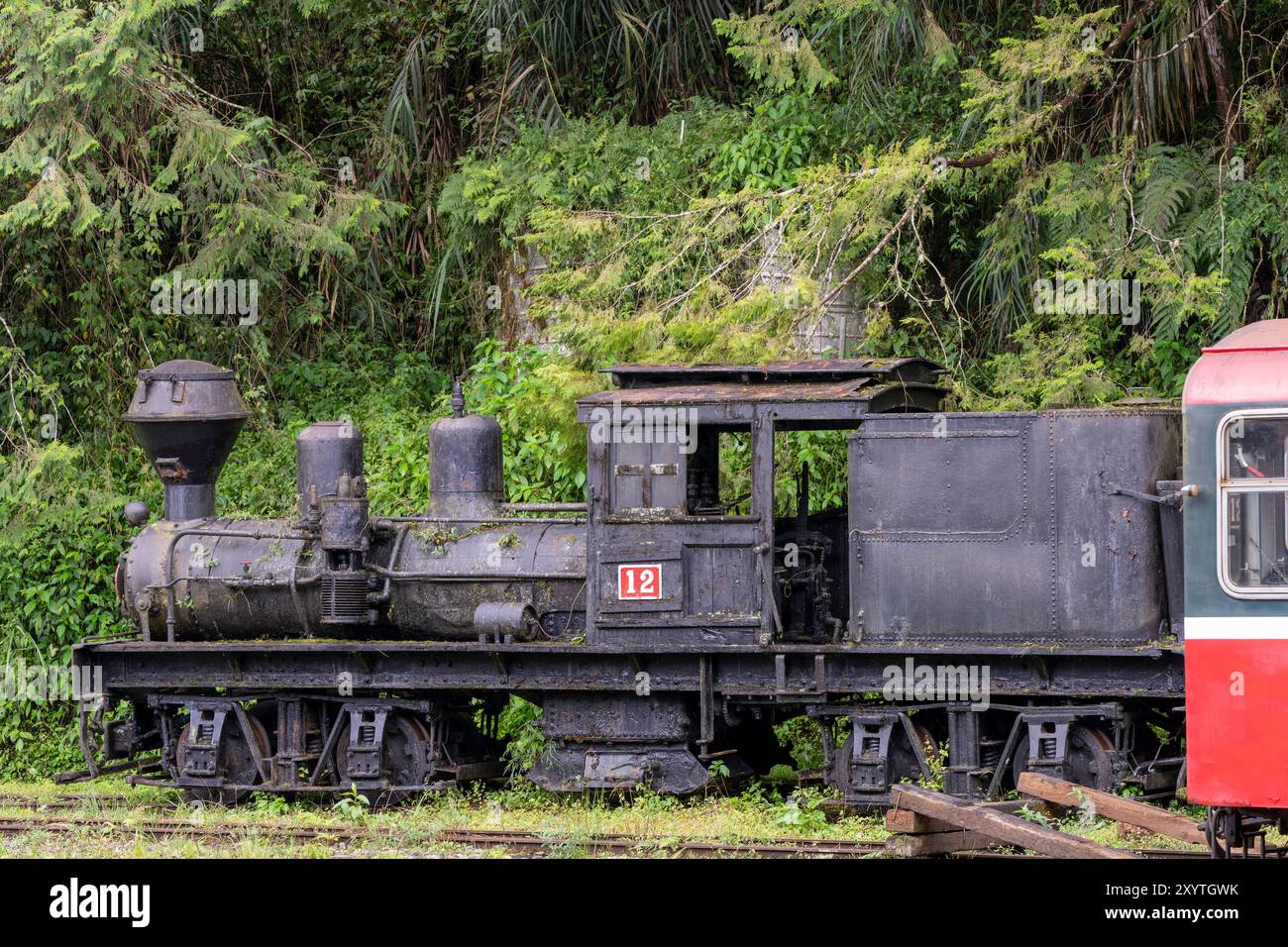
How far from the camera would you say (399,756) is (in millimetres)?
12570

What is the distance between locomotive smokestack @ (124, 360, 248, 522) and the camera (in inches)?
510

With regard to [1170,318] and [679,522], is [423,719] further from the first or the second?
[1170,318]

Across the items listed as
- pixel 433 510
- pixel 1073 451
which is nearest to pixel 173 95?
pixel 433 510

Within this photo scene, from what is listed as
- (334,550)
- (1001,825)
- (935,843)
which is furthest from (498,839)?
(1001,825)

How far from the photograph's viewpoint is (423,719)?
12531mm

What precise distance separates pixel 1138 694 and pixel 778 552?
9.48ft

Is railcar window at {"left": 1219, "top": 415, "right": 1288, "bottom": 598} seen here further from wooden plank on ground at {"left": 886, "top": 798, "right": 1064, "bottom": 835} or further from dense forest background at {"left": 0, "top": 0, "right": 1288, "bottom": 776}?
dense forest background at {"left": 0, "top": 0, "right": 1288, "bottom": 776}

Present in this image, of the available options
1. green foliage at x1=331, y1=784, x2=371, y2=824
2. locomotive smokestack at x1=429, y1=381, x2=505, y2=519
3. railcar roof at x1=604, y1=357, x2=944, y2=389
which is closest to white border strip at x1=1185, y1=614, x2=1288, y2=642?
railcar roof at x1=604, y1=357, x2=944, y2=389

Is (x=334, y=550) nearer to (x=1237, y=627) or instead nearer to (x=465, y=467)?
(x=465, y=467)

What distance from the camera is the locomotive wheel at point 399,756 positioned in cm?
1238

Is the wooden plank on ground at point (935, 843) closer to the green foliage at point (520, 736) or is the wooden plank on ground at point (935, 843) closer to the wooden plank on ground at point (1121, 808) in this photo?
the wooden plank on ground at point (1121, 808)

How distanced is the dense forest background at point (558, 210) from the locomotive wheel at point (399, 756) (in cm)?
307

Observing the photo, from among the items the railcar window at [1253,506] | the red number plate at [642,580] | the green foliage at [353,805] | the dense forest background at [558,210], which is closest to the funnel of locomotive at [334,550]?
the red number plate at [642,580]

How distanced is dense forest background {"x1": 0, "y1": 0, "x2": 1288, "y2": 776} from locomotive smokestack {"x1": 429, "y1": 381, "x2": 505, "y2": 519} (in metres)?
1.50
